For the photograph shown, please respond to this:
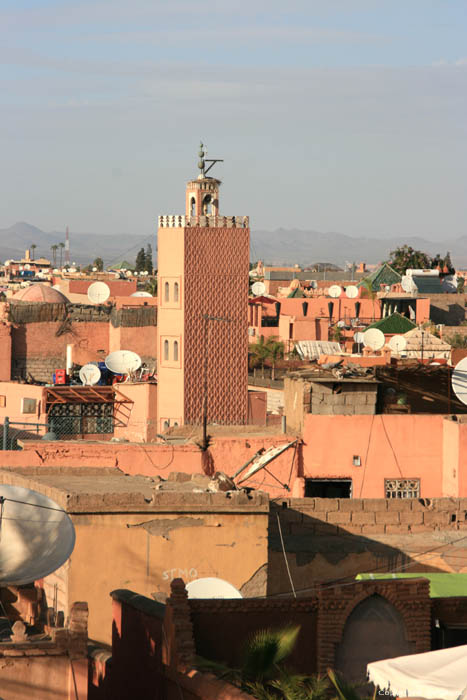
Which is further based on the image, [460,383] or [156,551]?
[460,383]

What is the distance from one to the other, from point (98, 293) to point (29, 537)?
42.5 meters

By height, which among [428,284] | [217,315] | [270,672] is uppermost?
[217,315]

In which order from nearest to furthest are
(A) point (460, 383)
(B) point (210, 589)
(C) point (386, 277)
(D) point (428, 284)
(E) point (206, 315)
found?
(B) point (210, 589)
(A) point (460, 383)
(E) point (206, 315)
(D) point (428, 284)
(C) point (386, 277)

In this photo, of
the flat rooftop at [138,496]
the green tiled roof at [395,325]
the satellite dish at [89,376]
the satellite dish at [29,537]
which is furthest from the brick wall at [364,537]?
the green tiled roof at [395,325]

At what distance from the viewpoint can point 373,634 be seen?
12.2m

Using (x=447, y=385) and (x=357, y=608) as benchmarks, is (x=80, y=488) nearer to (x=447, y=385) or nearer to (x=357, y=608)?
(x=357, y=608)

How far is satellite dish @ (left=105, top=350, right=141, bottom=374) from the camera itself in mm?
34062

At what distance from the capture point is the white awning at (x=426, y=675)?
9.62 metres

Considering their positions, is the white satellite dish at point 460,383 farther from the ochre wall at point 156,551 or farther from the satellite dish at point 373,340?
the satellite dish at point 373,340

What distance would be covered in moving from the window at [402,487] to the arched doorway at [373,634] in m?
10.3

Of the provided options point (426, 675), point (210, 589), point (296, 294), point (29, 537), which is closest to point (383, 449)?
point (210, 589)

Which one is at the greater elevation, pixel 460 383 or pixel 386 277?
pixel 386 277

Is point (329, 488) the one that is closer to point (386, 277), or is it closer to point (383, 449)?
point (383, 449)

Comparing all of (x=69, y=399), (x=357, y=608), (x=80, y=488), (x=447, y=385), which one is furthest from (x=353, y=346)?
(x=357, y=608)
